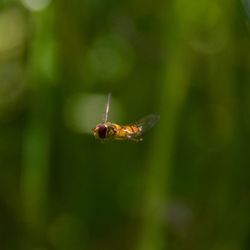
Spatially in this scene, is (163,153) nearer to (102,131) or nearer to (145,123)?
(145,123)

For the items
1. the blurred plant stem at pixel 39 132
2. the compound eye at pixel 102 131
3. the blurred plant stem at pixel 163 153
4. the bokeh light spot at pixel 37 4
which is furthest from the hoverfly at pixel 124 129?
the bokeh light spot at pixel 37 4

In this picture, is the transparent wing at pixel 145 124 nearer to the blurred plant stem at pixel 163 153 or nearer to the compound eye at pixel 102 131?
the compound eye at pixel 102 131

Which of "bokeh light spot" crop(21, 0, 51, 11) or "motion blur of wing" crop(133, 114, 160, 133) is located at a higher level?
"bokeh light spot" crop(21, 0, 51, 11)

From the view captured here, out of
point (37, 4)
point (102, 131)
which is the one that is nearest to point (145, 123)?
point (102, 131)

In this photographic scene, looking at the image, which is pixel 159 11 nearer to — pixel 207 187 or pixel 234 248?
pixel 207 187

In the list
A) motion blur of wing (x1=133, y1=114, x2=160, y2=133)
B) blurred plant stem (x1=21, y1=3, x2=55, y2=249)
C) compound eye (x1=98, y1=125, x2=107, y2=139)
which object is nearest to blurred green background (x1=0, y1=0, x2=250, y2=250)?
blurred plant stem (x1=21, y1=3, x2=55, y2=249)

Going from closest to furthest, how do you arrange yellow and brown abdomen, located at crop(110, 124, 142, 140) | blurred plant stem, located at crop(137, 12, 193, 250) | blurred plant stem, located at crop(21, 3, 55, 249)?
yellow and brown abdomen, located at crop(110, 124, 142, 140) < blurred plant stem, located at crop(137, 12, 193, 250) < blurred plant stem, located at crop(21, 3, 55, 249)

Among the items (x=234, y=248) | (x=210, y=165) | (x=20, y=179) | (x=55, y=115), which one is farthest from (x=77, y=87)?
(x=234, y=248)

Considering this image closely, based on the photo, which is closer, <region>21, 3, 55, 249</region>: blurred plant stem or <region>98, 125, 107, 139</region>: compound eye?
<region>98, 125, 107, 139</region>: compound eye

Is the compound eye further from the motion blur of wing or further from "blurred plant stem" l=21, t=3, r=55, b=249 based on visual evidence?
"blurred plant stem" l=21, t=3, r=55, b=249
